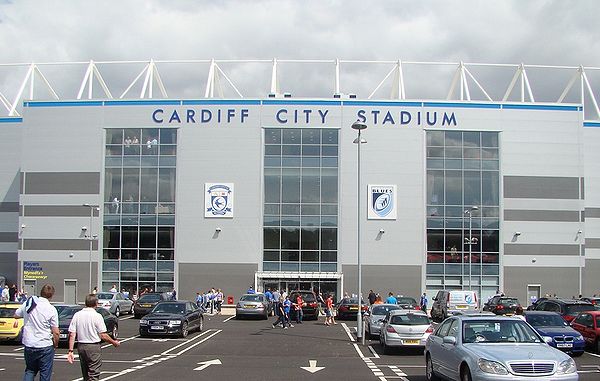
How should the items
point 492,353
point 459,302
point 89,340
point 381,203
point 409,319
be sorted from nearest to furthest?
point 89,340, point 492,353, point 409,319, point 459,302, point 381,203

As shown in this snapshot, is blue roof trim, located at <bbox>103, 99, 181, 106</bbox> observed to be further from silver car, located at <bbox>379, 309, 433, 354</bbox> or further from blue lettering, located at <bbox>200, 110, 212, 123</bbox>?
silver car, located at <bbox>379, 309, 433, 354</bbox>

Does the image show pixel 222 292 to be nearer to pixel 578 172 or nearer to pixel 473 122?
pixel 473 122

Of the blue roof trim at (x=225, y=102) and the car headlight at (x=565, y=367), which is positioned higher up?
the blue roof trim at (x=225, y=102)

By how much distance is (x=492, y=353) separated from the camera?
468 inches

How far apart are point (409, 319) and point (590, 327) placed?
6323 mm

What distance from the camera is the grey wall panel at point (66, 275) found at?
5397 centimetres

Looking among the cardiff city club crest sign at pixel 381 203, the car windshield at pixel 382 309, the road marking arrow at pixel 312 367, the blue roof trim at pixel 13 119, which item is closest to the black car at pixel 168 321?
the car windshield at pixel 382 309

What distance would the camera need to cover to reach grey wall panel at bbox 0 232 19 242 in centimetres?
5938

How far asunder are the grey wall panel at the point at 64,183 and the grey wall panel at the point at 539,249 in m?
32.6

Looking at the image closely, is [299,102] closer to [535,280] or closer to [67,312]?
[535,280]

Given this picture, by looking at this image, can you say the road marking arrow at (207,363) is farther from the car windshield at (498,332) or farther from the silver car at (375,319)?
the silver car at (375,319)

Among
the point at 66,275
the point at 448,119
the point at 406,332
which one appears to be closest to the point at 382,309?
the point at 406,332

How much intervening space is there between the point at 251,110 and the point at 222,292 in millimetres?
14218

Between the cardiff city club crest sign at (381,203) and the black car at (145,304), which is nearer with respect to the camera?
the black car at (145,304)
